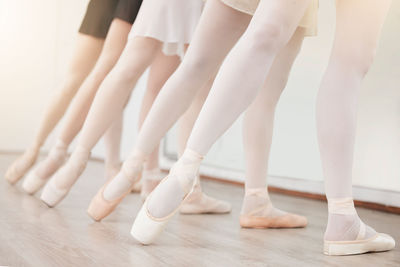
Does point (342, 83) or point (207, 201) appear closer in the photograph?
point (342, 83)

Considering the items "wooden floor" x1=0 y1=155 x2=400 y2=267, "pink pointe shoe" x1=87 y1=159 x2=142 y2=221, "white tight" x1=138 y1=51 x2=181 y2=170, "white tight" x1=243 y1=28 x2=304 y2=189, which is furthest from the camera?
"white tight" x1=138 y1=51 x2=181 y2=170

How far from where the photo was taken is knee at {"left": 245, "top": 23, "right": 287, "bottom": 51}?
3.14ft

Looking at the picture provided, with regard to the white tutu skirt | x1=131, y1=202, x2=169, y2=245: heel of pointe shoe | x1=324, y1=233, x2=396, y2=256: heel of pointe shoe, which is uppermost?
the white tutu skirt

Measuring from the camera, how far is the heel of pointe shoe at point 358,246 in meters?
1.03

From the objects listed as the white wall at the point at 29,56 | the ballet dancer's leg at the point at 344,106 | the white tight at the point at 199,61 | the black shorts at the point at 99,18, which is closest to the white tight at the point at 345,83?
the ballet dancer's leg at the point at 344,106

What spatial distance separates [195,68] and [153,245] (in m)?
0.38

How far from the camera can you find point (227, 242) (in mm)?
1131

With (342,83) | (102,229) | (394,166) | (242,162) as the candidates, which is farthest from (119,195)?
(242,162)

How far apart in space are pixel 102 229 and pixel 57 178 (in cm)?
34

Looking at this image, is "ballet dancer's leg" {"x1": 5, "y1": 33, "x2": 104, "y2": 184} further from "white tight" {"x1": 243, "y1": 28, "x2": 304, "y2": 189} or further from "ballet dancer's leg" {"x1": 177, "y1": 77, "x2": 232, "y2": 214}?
"white tight" {"x1": 243, "y1": 28, "x2": 304, "y2": 189}

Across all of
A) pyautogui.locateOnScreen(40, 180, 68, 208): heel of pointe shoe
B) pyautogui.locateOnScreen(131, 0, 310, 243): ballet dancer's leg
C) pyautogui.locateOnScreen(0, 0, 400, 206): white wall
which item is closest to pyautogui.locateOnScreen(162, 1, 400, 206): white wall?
pyautogui.locateOnScreen(0, 0, 400, 206): white wall

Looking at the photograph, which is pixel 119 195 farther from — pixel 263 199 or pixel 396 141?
pixel 396 141

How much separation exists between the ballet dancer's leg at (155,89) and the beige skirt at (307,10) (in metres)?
0.53

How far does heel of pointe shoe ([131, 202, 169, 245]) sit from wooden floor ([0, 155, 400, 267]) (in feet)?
0.07
